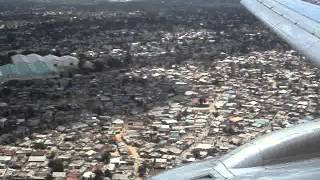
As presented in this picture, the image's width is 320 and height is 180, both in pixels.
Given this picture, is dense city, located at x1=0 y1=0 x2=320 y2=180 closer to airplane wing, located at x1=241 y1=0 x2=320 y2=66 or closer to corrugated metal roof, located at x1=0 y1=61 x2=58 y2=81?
corrugated metal roof, located at x1=0 y1=61 x2=58 y2=81

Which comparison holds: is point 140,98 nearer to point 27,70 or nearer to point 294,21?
point 27,70

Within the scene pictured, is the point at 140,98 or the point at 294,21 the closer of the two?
the point at 294,21

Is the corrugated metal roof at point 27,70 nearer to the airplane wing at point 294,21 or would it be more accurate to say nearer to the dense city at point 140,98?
the dense city at point 140,98

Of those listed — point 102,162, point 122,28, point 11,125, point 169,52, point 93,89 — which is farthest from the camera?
point 122,28

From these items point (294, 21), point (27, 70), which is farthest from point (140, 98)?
point (294, 21)

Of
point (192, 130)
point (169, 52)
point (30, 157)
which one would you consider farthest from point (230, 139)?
point (169, 52)

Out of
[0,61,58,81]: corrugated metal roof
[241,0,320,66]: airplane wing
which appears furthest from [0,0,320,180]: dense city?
[241,0,320,66]: airplane wing

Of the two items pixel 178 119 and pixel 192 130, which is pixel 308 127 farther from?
pixel 178 119
